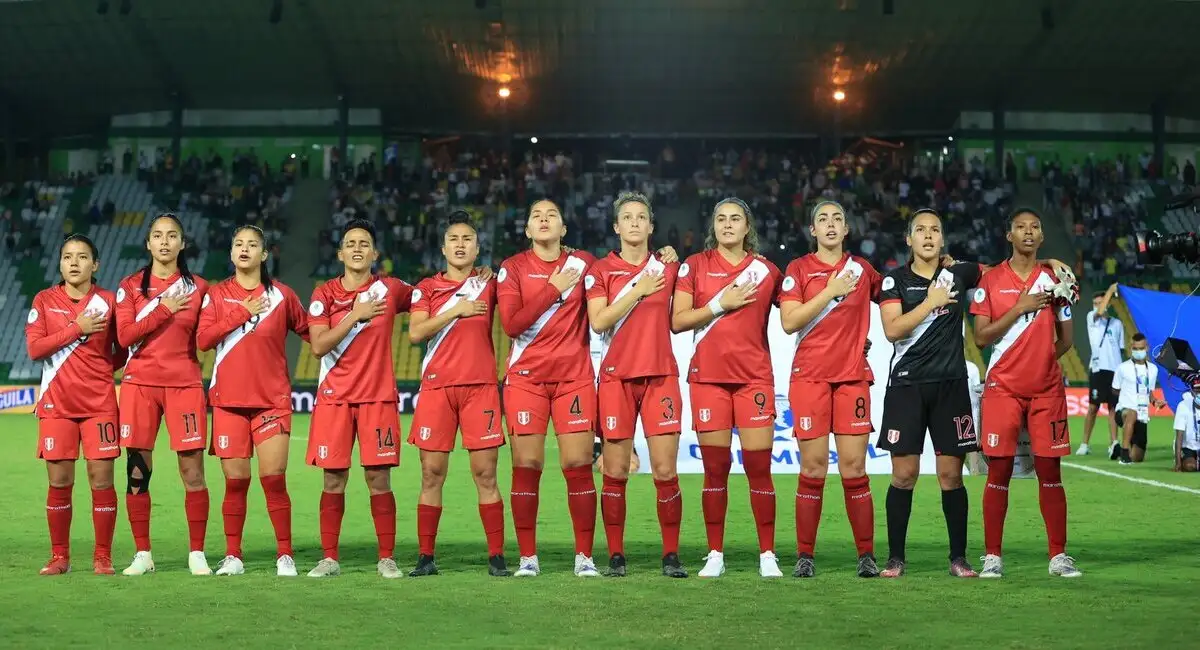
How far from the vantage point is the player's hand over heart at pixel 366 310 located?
8719mm

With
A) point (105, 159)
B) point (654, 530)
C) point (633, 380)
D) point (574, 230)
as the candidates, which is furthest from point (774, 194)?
point (633, 380)

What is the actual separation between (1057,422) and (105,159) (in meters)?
39.0

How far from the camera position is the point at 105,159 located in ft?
141

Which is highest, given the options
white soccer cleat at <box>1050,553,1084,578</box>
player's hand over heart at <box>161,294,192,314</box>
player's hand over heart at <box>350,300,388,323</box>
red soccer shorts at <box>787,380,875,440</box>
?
player's hand over heart at <box>161,294,192,314</box>

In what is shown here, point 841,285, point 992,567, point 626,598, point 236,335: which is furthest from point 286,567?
point 992,567

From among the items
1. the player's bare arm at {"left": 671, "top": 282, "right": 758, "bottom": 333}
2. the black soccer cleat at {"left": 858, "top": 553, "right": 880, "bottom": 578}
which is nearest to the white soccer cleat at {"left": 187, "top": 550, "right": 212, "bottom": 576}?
the player's bare arm at {"left": 671, "top": 282, "right": 758, "bottom": 333}

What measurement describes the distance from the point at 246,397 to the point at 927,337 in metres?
4.20

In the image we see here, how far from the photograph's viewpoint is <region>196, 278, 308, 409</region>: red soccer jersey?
8883 millimetres

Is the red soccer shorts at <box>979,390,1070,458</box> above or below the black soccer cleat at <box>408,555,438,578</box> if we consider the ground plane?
above

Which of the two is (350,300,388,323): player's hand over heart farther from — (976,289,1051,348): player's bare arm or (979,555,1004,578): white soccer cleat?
(979,555,1004,578): white soccer cleat

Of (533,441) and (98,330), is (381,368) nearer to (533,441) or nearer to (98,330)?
(533,441)

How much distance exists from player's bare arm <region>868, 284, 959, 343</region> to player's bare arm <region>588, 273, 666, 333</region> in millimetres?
1394

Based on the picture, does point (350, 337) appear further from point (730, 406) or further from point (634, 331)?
point (730, 406)

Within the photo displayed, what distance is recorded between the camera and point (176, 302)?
8867 millimetres
